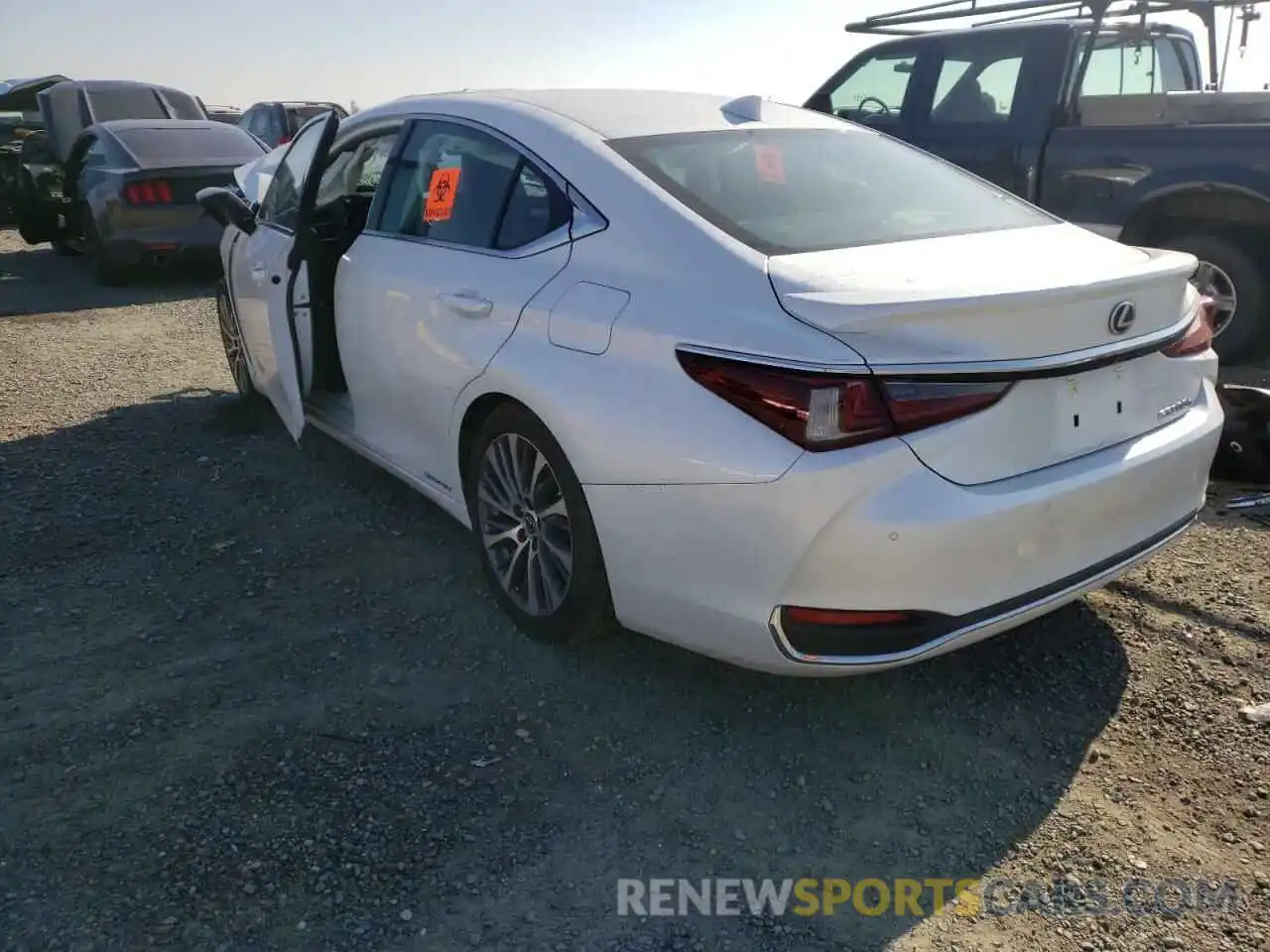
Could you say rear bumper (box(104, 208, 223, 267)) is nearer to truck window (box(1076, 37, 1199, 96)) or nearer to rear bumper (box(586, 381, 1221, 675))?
truck window (box(1076, 37, 1199, 96))

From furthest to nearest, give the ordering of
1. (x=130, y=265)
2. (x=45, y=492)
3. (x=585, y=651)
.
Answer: (x=130, y=265)
(x=45, y=492)
(x=585, y=651)

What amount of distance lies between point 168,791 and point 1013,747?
2.14 meters

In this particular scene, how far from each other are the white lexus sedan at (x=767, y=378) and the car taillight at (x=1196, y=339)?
12 mm

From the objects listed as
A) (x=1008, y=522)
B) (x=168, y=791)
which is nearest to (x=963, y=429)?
(x=1008, y=522)

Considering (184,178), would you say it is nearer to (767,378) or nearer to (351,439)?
(351,439)

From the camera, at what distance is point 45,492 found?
15.5ft

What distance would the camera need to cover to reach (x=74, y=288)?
10.4 meters

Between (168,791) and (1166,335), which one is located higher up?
(1166,335)

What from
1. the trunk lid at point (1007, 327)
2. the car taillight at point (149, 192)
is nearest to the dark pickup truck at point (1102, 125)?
the trunk lid at point (1007, 327)

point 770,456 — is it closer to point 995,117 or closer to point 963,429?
point 963,429

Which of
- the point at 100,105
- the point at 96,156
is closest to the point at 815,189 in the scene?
the point at 96,156

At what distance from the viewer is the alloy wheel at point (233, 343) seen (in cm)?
566

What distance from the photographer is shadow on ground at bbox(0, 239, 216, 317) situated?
949cm

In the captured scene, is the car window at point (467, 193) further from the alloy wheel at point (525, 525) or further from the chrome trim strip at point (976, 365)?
the chrome trim strip at point (976, 365)
